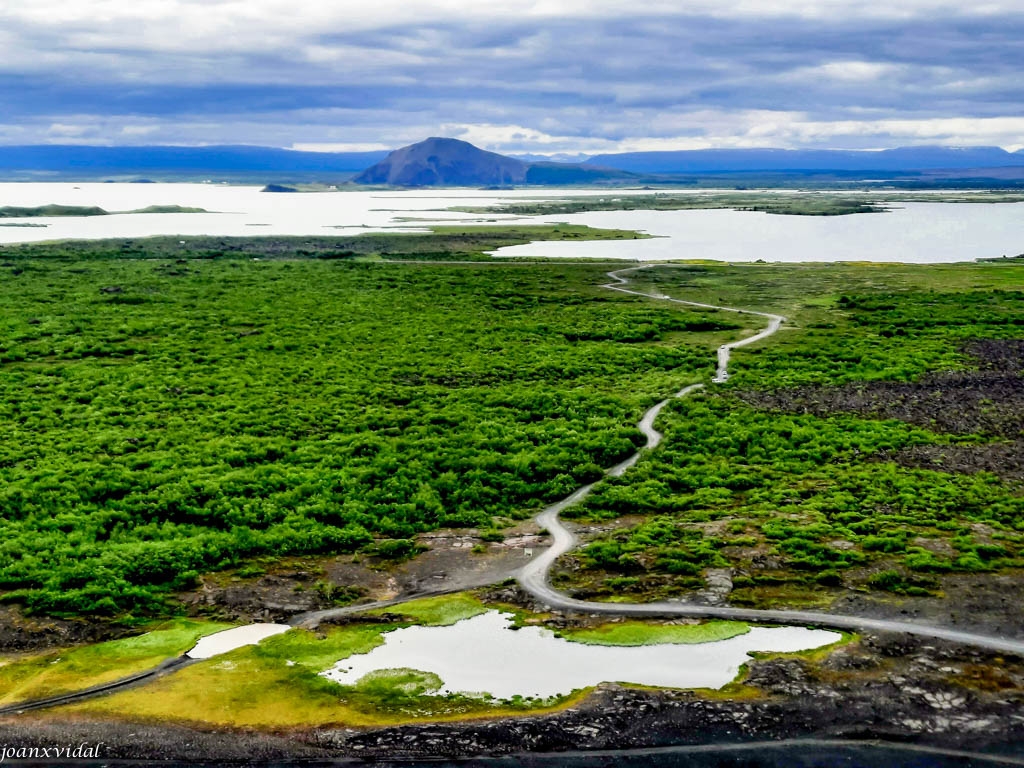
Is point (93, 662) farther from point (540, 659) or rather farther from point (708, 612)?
point (708, 612)

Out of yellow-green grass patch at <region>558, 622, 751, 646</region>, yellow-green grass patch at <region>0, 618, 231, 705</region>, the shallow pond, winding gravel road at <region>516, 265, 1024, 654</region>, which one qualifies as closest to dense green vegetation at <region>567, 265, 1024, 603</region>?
winding gravel road at <region>516, 265, 1024, 654</region>

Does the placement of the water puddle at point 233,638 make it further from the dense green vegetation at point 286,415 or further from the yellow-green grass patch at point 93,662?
the dense green vegetation at point 286,415

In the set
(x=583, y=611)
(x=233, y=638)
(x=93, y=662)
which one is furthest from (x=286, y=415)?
(x=583, y=611)

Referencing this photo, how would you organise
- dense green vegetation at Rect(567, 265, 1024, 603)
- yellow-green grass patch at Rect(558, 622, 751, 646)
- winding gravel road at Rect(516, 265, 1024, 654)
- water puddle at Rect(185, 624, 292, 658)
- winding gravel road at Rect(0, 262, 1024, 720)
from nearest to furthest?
winding gravel road at Rect(0, 262, 1024, 720)
water puddle at Rect(185, 624, 292, 658)
winding gravel road at Rect(516, 265, 1024, 654)
yellow-green grass patch at Rect(558, 622, 751, 646)
dense green vegetation at Rect(567, 265, 1024, 603)

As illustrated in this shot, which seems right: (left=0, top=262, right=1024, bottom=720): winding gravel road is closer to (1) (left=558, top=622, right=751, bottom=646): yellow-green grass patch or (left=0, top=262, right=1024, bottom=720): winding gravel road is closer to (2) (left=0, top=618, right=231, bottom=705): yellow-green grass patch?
(2) (left=0, top=618, right=231, bottom=705): yellow-green grass patch

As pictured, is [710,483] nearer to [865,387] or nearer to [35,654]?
[865,387]

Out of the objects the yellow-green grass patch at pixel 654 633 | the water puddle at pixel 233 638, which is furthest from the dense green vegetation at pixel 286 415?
the yellow-green grass patch at pixel 654 633
